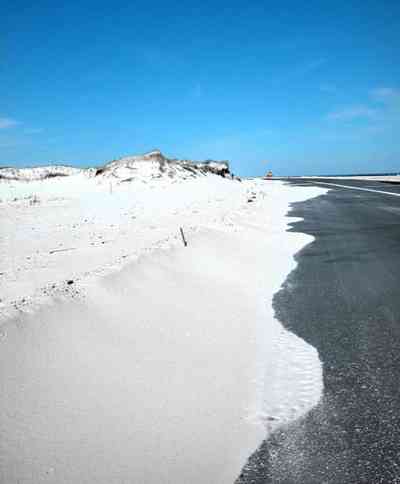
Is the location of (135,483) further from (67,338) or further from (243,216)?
(243,216)

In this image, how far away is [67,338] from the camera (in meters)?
3.05

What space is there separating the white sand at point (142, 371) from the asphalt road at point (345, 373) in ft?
0.50

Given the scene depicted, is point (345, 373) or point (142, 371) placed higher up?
point (142, 371)

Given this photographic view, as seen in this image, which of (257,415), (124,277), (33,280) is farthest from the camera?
(33,280)

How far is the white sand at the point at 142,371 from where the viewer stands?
213cm

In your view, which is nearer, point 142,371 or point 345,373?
point 142,371

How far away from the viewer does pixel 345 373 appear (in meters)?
3.17

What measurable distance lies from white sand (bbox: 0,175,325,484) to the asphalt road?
0.50 feet

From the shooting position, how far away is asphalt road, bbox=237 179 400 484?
2.15m

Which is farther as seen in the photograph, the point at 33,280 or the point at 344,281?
the point at 344,281

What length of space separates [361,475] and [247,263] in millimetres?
4982

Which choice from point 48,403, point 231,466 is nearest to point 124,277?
point 48,403

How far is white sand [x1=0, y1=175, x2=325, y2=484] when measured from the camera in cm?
213

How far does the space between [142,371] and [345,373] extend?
1.64 meters
